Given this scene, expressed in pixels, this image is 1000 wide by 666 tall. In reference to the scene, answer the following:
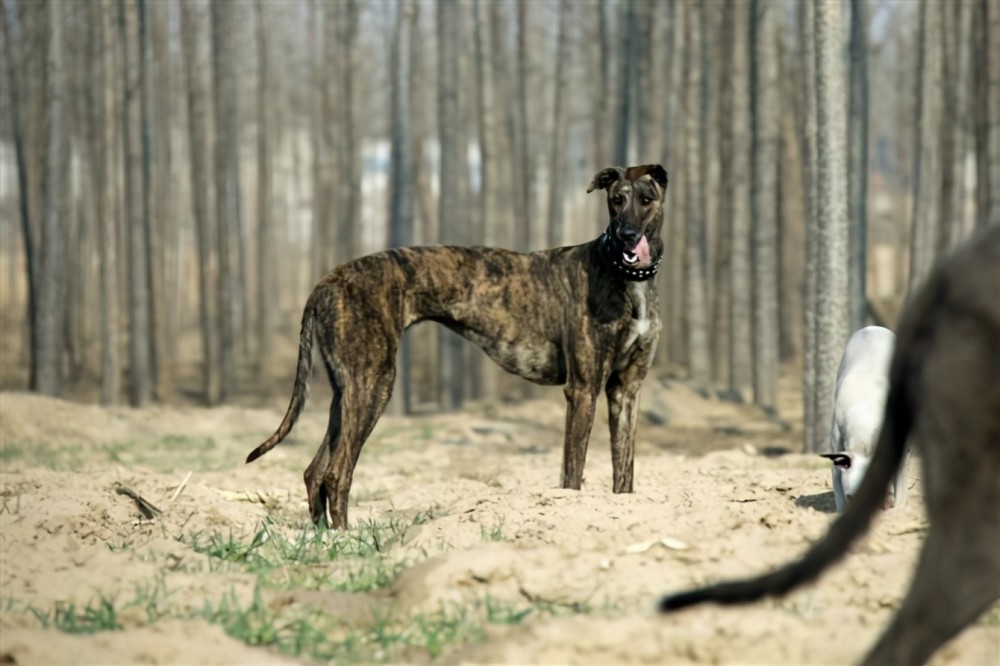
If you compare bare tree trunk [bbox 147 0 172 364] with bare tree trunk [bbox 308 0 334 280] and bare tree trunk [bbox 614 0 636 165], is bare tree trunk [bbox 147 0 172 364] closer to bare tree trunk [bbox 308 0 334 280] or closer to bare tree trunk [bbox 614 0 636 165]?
bare tree trunk [bbox 308 0 334 280]

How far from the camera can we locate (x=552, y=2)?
1137 inches

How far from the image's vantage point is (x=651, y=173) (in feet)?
26.5

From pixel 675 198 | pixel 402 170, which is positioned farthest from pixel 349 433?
pixel 675 198

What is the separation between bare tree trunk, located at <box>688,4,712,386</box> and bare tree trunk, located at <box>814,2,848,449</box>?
25.6ft

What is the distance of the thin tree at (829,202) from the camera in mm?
11953

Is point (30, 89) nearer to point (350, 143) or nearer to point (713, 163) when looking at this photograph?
point (350, 143)

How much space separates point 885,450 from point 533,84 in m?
25.6

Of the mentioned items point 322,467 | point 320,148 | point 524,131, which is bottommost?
point 322,467

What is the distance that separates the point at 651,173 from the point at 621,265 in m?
A: 0.69

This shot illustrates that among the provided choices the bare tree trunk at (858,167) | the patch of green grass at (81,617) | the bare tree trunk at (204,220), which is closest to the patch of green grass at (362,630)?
the patch of green grass at (81,617)

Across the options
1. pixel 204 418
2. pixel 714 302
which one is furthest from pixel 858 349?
pixel 714 302

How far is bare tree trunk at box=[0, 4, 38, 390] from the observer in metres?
19.1

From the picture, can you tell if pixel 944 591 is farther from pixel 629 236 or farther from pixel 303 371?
pixel 303 371

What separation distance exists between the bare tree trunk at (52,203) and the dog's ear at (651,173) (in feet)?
43.8
